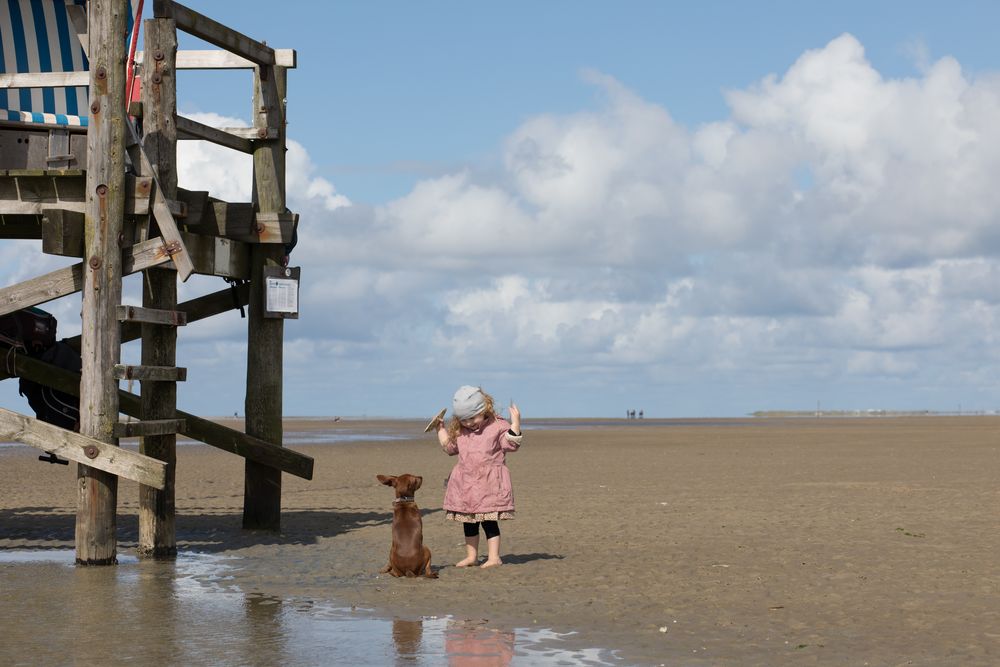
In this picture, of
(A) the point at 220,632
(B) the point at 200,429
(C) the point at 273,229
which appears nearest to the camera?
(A) the point at 220,632

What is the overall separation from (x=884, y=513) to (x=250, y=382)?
7676 mm

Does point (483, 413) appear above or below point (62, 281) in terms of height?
below

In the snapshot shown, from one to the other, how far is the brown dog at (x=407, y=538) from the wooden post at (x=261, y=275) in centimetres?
350

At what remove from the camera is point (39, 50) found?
593 inches

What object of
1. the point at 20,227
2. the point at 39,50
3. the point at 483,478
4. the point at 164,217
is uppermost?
the point at 39,50

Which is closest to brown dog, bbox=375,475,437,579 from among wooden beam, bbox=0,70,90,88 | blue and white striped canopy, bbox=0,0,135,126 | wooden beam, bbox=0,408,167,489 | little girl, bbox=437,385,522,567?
little girl, bbox=437,385,522,567

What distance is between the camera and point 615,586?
966cm

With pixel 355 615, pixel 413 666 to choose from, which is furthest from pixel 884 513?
pixel 413 666

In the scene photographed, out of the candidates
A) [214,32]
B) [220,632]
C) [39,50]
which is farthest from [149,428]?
[39,50]

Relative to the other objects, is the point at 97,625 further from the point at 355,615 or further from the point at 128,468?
the point at 128,468

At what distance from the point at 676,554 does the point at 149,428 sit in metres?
4.88

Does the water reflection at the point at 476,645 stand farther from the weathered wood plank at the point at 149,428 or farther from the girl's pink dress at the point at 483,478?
the weathered wood plank at the point at 149,428

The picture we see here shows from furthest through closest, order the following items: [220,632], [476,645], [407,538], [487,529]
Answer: [487,529] < [407,538] < [220,632] < [476,645]

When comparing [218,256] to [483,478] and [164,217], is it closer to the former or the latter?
[164,217]
